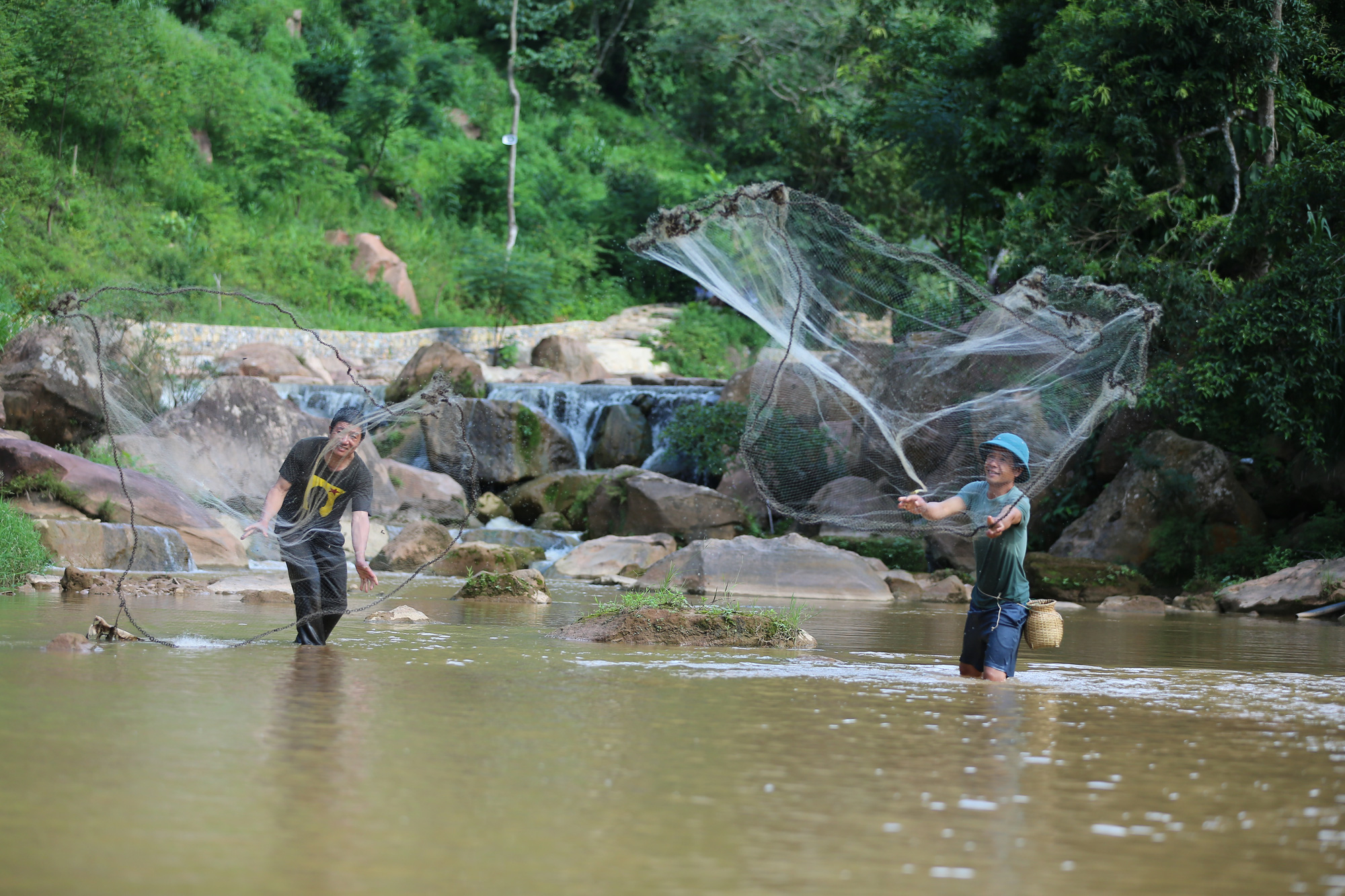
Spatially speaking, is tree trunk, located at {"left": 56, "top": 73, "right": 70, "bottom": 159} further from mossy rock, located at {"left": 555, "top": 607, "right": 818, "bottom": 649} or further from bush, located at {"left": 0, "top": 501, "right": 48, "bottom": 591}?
mossy rock, located at {"left": 555, "top": 607, "right": 818, "bottom": 649}

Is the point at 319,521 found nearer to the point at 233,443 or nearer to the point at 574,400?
the point at 233,443

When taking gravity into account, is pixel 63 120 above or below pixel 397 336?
above

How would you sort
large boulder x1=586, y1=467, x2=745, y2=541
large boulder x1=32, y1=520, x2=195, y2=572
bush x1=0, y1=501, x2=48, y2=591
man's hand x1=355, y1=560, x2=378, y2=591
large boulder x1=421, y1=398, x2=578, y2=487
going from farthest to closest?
large boulder x1=421, y1=398, x2=578, y2=487, large boulder x1=586, y1=467, x2=745, y2=541, large boulder x1=32, y1=520, x2=195, y2=572, bush x1=0, y1=501, x2=48, y2=591, man's hand x1=355, y1=560, x2=378, y2=591

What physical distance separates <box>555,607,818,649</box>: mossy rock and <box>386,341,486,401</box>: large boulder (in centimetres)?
1498

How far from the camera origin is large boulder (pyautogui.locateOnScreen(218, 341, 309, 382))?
23219mm

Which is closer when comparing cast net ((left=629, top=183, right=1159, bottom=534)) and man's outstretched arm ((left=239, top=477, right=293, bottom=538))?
man's outstretched arm ((left=239, top=477, right=293, bottom=538))

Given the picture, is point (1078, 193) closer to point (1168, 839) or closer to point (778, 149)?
point (1168, 839)

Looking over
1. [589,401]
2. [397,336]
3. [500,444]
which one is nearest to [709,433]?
[589,401]

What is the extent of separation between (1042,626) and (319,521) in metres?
4.12

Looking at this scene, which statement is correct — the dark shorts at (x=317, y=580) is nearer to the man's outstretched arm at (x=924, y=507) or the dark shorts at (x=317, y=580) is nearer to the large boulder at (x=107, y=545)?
the man's outstretched arm at (x=924, y=507)

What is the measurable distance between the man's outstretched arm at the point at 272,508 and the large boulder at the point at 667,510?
1057 centimetres

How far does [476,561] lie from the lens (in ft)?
45.7

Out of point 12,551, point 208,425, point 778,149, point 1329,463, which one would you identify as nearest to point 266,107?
point 778,149

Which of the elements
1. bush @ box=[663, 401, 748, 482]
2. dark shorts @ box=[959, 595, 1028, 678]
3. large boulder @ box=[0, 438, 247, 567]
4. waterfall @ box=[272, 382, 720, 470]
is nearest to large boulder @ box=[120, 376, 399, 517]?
large boulder @ box=[0, 438, 247, 567]
